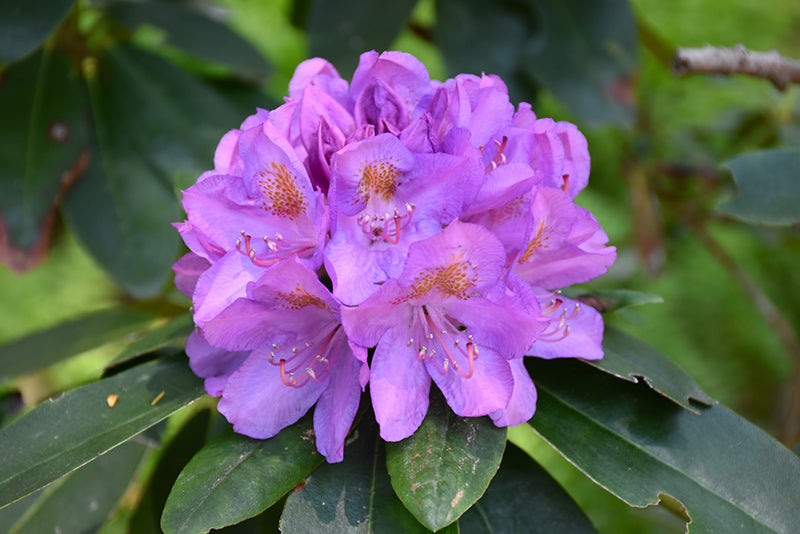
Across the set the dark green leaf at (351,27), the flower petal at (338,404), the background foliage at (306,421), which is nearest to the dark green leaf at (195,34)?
the background foliage at (306,421)

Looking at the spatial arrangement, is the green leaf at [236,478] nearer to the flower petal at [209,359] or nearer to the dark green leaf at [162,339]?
the flower petal at [209,359]

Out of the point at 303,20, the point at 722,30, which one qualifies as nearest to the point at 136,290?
the point at 303,20

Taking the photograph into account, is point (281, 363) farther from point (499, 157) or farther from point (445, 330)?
point (499, 157)

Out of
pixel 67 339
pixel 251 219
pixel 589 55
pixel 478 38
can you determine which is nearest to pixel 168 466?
pixel 67 339

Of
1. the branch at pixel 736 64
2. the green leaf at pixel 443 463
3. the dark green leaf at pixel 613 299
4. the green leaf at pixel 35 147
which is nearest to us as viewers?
the green leaf at pixel 443 463

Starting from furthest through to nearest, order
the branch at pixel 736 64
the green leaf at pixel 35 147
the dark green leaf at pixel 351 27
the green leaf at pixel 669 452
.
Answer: the dark green leaf at pixel 351 27, the green leaf at pixel 35 147, the branch at pixel 736 64, the green leaf at pixel 669 452

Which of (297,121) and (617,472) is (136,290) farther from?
(617,472)
